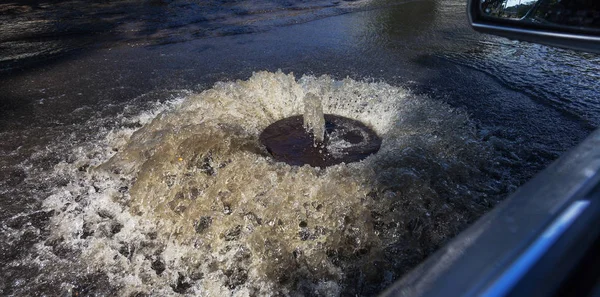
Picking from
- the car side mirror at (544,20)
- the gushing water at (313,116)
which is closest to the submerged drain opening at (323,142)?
the gushing water at (313,116)

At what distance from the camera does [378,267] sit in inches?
82.1

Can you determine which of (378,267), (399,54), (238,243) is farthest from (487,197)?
(399,54)

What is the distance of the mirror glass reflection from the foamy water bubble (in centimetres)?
126

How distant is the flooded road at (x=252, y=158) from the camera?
2.15 metres

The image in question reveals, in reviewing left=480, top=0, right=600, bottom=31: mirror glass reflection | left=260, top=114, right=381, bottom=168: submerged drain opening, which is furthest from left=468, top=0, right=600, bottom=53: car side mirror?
left=260, top=114, right=381, bottom=168: submerged drain opening

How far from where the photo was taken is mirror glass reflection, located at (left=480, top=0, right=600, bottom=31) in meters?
1.20

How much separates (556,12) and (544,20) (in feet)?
0.14

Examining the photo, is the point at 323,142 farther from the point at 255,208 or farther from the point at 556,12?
the point at 556,12

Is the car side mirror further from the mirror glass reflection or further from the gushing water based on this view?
the gushing water

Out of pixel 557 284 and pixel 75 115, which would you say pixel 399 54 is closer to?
pixel 75 115

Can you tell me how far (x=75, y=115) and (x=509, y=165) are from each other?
3.90m

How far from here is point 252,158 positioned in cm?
282

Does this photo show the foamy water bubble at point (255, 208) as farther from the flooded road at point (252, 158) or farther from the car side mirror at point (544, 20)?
the car side mirror at point (544, 20)

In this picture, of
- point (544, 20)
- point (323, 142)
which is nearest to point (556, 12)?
point (544, 20)
